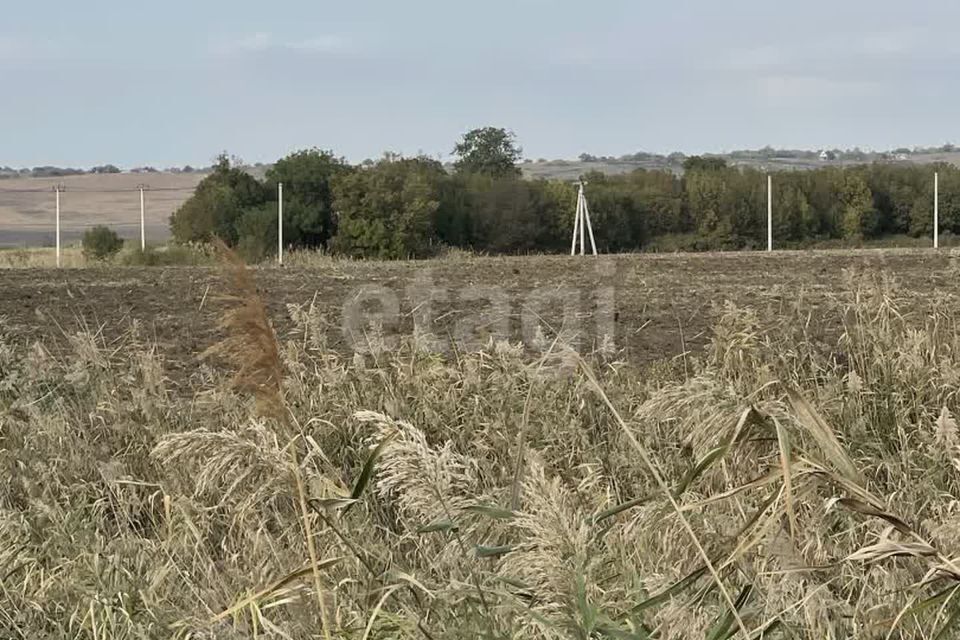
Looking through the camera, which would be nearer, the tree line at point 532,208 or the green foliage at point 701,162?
the tree line at point 532,208

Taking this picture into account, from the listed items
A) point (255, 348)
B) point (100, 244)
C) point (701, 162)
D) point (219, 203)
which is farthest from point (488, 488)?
point (701, 162)

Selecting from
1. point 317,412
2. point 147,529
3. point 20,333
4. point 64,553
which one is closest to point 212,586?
point 64,553

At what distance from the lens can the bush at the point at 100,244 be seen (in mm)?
24375

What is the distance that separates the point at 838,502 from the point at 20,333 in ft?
24.0

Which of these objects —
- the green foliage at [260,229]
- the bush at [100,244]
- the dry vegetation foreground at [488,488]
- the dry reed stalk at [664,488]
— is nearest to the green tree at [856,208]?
the green foliage at [260,229]

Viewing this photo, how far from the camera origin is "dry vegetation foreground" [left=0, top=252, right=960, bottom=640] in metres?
1.93

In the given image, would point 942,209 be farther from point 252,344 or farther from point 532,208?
point 252,344

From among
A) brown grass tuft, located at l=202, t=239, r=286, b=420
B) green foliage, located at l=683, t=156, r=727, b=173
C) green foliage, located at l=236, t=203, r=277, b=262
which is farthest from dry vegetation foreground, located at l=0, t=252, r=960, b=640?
green foliage, located at l=683, t=156, r=727, b=173

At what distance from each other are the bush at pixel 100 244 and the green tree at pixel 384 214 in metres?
4.64

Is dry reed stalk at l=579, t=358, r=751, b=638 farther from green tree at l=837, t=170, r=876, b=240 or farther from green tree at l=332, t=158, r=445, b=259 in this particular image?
green tree at l=837, t=170, r=876, b=240

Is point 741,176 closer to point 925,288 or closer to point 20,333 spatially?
point 925,288

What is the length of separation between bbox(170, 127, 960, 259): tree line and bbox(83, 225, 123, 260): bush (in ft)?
5.92

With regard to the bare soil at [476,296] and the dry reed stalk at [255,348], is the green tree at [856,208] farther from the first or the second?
the dry reed stalk at [255,348]

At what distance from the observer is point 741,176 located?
3072cm
